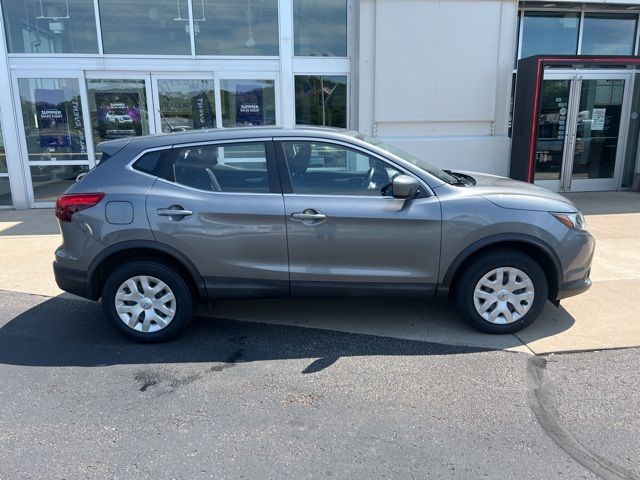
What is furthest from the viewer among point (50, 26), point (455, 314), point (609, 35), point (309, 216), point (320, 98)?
point (609, 35)

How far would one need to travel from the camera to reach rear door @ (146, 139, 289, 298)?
3.97 metres

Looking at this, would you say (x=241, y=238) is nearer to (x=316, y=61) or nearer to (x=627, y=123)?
(x=316, y=61)

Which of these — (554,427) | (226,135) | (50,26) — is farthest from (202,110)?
(554,427)

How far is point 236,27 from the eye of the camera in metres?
9.84

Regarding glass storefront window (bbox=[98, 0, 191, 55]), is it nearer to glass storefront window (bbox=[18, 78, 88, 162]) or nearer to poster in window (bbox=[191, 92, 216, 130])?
poster in window (bbox=[191, 92, 216, 130])

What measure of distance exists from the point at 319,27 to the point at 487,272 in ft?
24.8

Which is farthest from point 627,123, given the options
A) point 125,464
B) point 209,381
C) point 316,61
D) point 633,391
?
point 125,464

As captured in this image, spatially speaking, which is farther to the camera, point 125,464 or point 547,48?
point 547,48

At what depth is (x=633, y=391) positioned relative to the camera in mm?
3350

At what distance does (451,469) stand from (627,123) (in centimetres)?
1102

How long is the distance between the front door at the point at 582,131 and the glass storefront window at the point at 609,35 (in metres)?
0.90

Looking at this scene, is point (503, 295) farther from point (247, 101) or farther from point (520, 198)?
point (247, 101)

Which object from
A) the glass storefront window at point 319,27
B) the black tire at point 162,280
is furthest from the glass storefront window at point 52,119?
the black tire at point 162,280

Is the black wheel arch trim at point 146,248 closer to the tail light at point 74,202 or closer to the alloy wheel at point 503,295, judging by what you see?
the tail light at point 74,202
